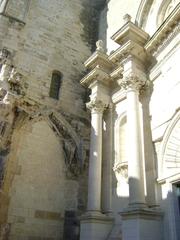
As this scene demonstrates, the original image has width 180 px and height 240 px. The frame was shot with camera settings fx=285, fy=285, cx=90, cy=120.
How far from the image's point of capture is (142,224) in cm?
662

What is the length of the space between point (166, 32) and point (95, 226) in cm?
593

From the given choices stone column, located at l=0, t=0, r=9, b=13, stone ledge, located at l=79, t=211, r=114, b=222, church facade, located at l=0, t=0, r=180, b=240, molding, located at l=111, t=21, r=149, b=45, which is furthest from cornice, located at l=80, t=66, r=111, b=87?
stone ledge, located at l=79, t=211, r=114, b=222

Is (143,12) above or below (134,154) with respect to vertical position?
above

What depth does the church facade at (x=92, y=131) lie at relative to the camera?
7445 mm

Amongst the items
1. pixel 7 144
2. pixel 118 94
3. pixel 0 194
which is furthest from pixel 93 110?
pixel 0 194

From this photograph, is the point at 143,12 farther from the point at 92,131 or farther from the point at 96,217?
the point at 96,217

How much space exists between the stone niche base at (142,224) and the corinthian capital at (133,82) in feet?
11.8

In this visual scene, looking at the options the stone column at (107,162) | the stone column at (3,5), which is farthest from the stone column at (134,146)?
the stone column at (3,5)

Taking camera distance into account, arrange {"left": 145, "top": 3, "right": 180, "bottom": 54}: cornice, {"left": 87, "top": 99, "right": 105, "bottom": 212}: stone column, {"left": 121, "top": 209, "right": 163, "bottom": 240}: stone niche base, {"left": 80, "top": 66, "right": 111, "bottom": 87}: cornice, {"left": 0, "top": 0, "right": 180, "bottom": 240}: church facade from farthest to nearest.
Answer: {"left": 80, "top": 66, "right": 111, "bottom": 87}: cornice, {"left": 87, "top": 99, "right": 105, "bottom": 212}: stone column, {"left": 145, "top": 3, "right": 180, "bottom": 54}: cornice, {"left": 0, "top": 0, "right": 180, "bottom": 240}: church facade, {"left": 121, "top": 209, "right": 163, "bottom": 240}: stone niche base

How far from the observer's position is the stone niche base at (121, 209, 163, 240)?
21.6 feet

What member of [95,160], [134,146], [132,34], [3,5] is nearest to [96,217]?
[95,160]

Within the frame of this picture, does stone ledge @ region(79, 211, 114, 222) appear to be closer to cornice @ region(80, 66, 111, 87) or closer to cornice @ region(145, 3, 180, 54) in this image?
cornice @ region(80, 66, 111, 87)

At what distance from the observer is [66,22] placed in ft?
42.6

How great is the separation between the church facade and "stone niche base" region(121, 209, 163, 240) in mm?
23
